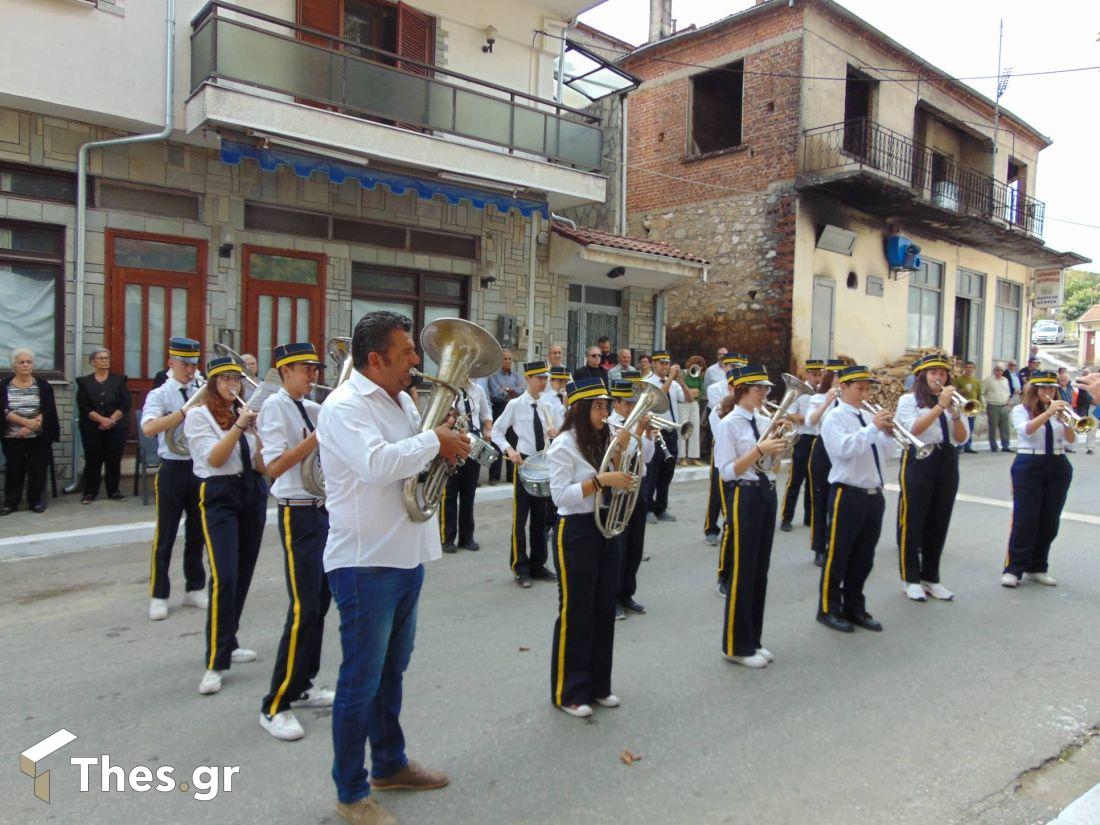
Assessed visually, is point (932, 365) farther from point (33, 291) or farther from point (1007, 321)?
point (1007, 321)

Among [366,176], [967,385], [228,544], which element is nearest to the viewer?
[228,544]

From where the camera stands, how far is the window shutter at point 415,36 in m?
12.1

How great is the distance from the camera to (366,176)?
10.9m

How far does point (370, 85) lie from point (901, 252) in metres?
13.7

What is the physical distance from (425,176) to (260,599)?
7.35 meters

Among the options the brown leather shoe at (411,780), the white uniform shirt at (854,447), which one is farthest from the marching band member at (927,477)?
the brown leather shoe at (411,780)

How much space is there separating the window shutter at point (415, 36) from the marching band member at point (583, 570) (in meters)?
9.56

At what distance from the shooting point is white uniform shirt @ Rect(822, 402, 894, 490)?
5.54 metres

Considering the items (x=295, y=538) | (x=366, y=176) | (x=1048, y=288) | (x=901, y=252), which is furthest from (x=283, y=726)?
(x=1048, y=288)

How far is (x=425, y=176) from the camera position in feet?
37.9

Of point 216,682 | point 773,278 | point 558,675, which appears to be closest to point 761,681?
point 558,675

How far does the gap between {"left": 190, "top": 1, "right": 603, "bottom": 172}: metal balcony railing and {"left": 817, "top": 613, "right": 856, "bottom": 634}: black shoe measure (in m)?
8.79

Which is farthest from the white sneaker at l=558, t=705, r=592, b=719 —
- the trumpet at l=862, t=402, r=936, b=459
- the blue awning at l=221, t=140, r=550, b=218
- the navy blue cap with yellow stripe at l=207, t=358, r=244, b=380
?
the blue awning at l=221, t=140, r=550, b=218

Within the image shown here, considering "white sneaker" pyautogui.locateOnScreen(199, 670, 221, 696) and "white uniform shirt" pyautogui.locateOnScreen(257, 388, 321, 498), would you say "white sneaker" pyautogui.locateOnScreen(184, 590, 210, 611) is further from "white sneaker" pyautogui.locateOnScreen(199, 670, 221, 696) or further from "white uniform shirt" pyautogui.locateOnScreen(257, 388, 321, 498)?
"white uniform shirt" pyautogui.locateOnScreen(257, 388, 321, 498)
